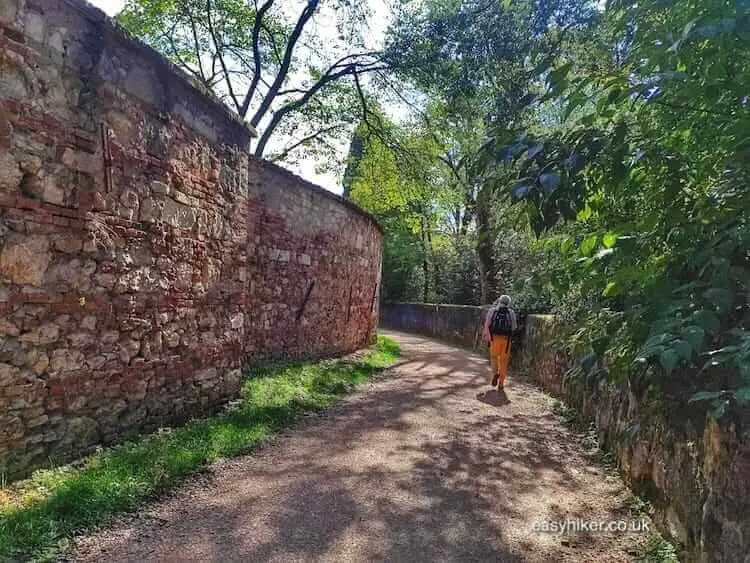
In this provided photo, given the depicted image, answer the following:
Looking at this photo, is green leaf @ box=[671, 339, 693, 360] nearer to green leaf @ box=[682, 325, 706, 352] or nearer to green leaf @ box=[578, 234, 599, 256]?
green leaf @ box=[682, 325, 706, 352]

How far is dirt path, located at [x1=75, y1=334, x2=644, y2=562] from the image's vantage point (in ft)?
9.98

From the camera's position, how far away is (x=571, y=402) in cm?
721

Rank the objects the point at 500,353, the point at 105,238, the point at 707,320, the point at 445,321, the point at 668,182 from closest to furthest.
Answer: the point at 707,320
the point at 668,182
the point at 105,238
the point at 500,353
the point at 445,321

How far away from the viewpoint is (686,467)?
3113 mm

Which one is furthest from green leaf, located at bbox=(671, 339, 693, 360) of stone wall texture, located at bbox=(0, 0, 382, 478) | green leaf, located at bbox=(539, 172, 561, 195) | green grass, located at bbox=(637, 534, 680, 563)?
stone wall texture, located at bbox=(0, 0, 382, 478)

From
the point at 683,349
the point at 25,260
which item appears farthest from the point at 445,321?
the point at 683,349

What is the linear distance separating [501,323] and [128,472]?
6.19 m

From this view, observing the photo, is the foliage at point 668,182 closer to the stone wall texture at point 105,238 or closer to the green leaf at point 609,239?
the green leaf at point 609,239

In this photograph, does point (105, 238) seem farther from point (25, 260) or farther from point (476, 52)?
point (476, 52)

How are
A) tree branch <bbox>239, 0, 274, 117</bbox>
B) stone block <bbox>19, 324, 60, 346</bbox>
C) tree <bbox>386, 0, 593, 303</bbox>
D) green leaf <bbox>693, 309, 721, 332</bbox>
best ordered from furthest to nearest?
tree branch <bbox>239, 0, 274, 117</bbox> < tree <bbox>386, 0, 593, 303</bbox> < stone block <bbox>19, 324, 60, 346</bbox> < green leaf <bbox>693, 309, 721, 332</bbox>

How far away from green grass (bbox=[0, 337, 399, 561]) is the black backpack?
3.24 meters

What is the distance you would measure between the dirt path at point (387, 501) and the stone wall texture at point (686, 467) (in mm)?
322

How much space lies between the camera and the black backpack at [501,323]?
8375 mm

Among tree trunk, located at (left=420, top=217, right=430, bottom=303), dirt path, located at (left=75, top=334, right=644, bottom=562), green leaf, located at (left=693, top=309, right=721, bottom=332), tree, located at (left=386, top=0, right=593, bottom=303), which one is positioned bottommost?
dirt path, located at (left=75, top=334, right=644, bottom=562)
